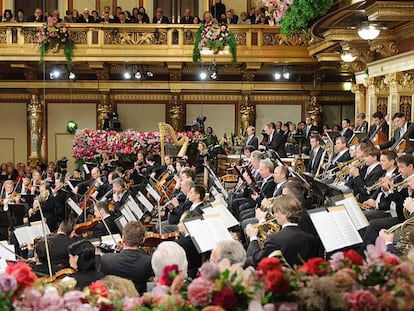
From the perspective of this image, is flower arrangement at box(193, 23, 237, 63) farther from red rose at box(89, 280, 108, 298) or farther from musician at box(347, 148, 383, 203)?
red rose at box(89, 280, 108, 298)

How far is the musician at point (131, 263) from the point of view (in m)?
5.51

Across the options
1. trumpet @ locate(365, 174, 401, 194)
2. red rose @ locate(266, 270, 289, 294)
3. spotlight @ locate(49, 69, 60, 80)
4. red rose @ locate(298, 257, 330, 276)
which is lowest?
red rose @ locate(266, 270, 289, 294)

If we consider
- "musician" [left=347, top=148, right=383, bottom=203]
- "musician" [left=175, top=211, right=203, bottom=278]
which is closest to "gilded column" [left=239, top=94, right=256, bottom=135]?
"musician" [left=347, top=148, right=383, bottom=203]

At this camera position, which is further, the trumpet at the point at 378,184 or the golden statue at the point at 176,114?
the golden statue at the point at 176,114

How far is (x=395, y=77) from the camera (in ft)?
39.4

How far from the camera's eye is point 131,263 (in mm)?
5531

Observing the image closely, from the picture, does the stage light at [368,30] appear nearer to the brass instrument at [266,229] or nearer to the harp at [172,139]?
the brass instrument at [266,229]

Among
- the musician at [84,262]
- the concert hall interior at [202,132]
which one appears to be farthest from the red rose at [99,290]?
the musician at [84,262]

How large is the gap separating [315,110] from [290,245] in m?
15.3

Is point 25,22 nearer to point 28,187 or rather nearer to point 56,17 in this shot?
point 56,17

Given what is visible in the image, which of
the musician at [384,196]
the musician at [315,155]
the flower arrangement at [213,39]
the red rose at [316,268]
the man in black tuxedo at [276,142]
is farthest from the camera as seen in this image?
the flower arrangement at [213,39]

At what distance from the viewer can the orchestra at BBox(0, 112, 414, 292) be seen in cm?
554

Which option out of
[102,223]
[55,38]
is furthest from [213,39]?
[102,223]

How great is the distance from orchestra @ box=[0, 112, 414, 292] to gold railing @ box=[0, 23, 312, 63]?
4081 mm
